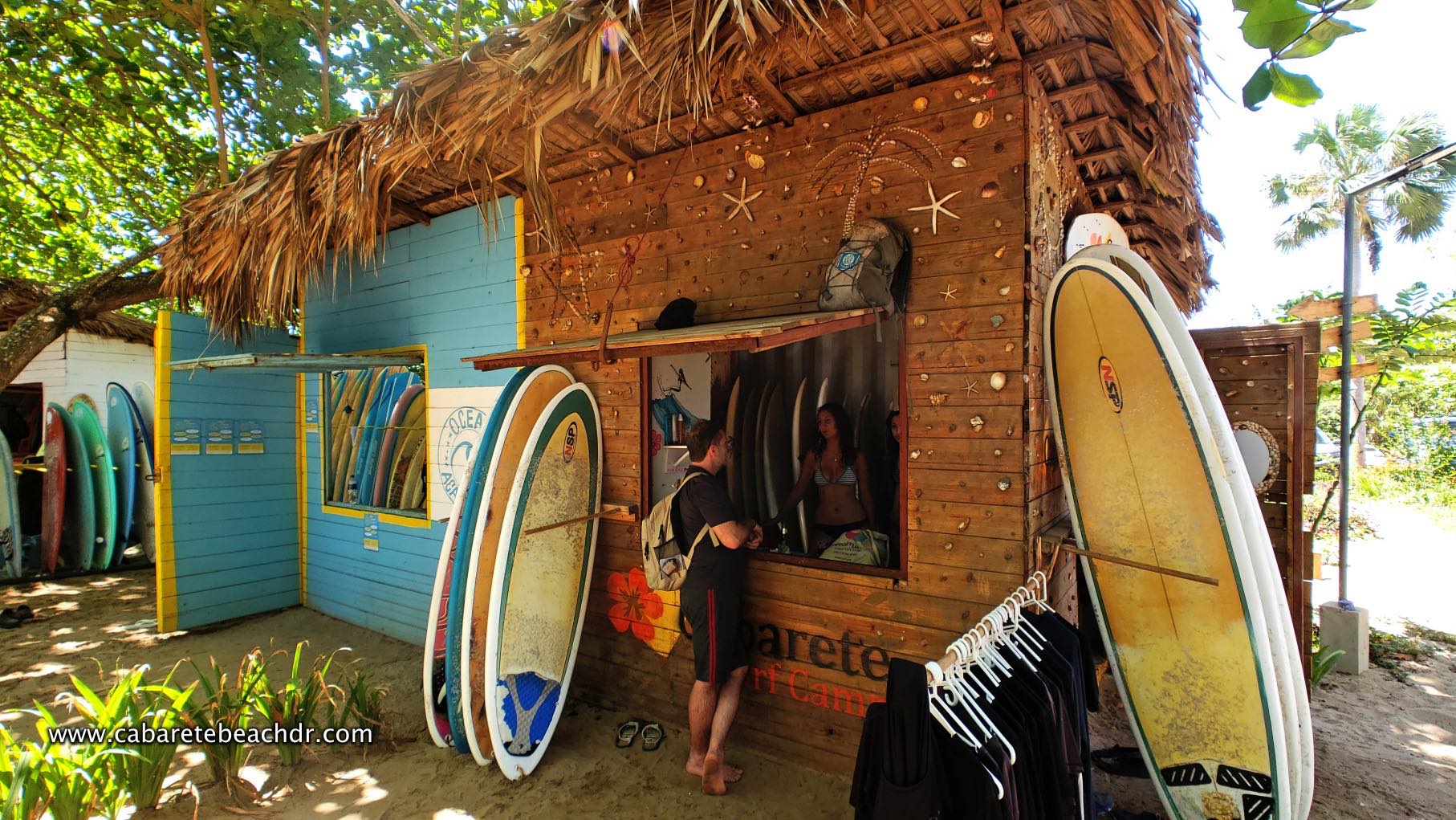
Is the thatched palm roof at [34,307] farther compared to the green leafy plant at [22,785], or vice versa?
the thatched palm roof at [34,307]

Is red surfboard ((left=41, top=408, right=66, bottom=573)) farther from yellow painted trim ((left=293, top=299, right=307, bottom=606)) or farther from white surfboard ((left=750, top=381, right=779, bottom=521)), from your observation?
white surfboard ((left=750, top=381, right=779, bottom=521))

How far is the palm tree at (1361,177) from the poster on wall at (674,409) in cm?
1858

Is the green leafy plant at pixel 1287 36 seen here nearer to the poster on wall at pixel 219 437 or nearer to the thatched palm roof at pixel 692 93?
the thatched palm roof at pixel 692 93

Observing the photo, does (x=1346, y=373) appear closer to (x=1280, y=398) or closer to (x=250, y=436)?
(x=1280, y=398)

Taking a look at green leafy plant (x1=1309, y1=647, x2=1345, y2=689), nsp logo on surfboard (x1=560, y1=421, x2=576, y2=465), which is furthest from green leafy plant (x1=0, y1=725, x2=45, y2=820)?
green leafy plant (x1=1309, y1=647, x2=1345, y2=689)

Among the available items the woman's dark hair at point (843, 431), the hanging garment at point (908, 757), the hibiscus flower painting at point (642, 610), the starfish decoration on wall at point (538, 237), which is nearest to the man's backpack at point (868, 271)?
the woman's dark hair at point (843, 431)

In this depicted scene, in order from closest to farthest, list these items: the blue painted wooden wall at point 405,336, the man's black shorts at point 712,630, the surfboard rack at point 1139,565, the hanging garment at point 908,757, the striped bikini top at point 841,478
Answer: the hanging garment at point 908,757
the surfboard rack at point 1139,565
the man's black shorts at point 712,630
the striped bikini top at point 841,478
the blue painted wooden wall at point 405,336

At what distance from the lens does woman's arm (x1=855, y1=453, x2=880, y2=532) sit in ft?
9.91

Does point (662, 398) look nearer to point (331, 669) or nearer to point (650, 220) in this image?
point (650, 220)

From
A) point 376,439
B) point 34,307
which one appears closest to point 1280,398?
point 376,439

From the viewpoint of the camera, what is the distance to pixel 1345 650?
4.32 m

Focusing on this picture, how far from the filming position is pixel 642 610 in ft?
11.1

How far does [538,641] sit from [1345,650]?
5.30 metres

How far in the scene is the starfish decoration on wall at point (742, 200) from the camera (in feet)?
10.0
